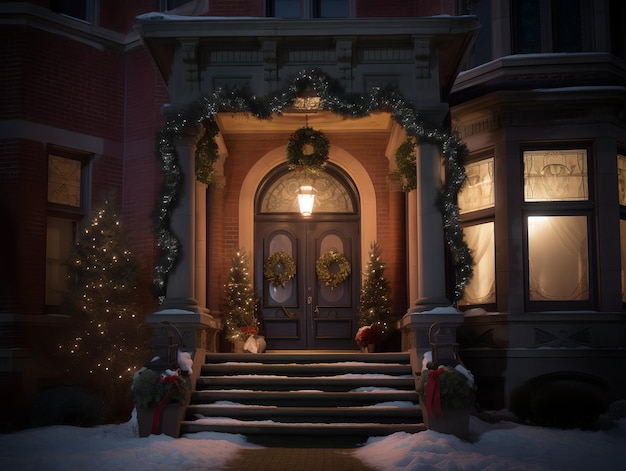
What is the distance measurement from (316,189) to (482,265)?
3563 mm

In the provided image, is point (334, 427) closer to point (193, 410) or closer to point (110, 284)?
point (193, 410)

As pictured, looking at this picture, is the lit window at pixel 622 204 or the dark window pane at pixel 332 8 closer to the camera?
the lit window at pixel 622 204

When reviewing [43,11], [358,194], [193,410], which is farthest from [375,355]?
[43,11]

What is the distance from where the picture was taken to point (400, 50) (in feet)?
42.1

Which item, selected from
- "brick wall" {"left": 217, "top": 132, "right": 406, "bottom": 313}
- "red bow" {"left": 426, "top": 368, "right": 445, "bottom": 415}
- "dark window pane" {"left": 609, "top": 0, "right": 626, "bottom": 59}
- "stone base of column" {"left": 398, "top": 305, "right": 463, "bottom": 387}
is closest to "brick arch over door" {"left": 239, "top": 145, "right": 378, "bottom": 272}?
"brick wall" {"left": 217, "top": 132, "right": 406, "bottom": 313}

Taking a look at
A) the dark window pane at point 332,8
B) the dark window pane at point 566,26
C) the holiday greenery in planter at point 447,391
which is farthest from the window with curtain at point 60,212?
the dark window pane at point 566,26

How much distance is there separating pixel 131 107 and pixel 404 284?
5960mm

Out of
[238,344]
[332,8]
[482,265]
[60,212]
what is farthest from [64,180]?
[482,265]

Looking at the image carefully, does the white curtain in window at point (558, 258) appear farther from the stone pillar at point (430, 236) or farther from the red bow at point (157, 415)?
the red bow at point (157, 415)

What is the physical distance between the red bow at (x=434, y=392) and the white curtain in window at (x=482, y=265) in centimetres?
329

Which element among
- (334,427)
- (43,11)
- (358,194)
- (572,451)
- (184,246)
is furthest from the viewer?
(358,194)

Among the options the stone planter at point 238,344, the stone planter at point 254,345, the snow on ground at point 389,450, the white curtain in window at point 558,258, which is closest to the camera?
the snow on ground at point 389,450

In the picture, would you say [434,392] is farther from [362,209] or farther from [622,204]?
[362,209]

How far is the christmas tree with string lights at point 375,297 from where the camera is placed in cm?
1481
